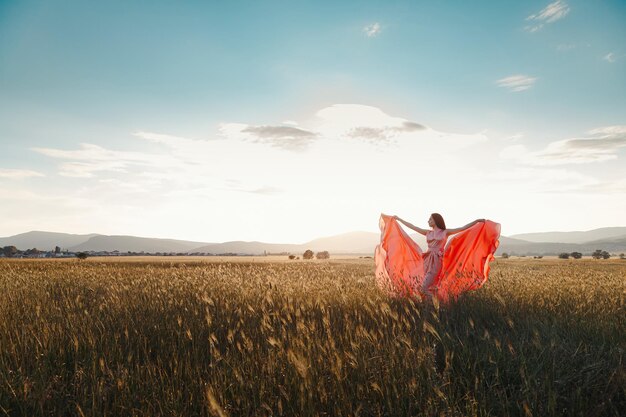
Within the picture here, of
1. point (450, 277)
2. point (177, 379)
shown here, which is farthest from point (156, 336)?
point (450, 277)

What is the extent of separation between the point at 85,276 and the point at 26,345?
23.4 feet

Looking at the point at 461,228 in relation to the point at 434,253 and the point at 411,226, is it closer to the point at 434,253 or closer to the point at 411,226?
the point at 434,253

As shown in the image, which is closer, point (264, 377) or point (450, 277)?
point (264, 377)

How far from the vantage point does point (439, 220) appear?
28.4 feet

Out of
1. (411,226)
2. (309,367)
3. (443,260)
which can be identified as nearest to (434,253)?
(443,260)

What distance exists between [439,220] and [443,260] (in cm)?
84

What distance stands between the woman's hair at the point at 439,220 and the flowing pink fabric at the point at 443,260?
0.43 meters

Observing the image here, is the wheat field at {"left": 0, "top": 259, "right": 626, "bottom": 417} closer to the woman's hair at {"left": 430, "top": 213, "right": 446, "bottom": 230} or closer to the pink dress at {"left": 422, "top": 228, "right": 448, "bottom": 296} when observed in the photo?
the pink dress at {"left": 422, "top": 228, "right": 448, "bottom": 296}

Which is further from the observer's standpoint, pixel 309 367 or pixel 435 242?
pixel 435 242

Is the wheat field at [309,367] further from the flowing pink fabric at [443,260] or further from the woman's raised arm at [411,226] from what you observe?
the woman's raised arm at [411,226]

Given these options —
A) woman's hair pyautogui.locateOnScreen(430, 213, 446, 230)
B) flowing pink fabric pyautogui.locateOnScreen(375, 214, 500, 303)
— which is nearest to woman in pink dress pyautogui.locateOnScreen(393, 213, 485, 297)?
woman's hair pyautogui.locateOnScreen(430, 213, 446, 230)

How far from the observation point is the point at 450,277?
8117 millimetres

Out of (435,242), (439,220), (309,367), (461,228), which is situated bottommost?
(309,367)

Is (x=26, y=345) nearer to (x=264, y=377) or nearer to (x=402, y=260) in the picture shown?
(x=264, y=377)
